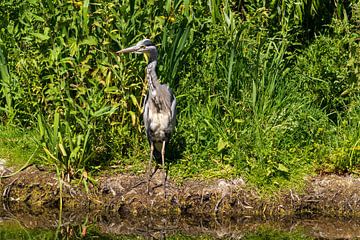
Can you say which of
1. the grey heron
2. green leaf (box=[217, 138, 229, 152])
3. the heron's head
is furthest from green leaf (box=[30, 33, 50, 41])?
green leaf (box=[217, 138, 229, 152])

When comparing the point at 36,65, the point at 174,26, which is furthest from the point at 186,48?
the point at 36,65

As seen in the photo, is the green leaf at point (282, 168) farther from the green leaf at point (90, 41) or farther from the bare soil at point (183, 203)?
the green leaf at point (90, 41)

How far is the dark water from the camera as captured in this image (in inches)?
333

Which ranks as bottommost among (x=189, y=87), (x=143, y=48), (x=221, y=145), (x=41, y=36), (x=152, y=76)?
(x=221, y=145)

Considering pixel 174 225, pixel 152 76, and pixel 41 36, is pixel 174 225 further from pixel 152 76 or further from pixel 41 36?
pixel 41 36

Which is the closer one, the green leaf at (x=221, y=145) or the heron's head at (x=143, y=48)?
the heron's head at (x=143, y=48)

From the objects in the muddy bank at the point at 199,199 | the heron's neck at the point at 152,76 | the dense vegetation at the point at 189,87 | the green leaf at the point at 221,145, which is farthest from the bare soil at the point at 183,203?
the heron's neck at the point at 152,76

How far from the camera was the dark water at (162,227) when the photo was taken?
8.45m

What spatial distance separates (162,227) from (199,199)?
0.56 meters

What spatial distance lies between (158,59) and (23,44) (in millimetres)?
1471

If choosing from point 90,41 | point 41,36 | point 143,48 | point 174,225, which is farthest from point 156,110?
point 41,36

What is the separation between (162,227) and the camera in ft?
28.7

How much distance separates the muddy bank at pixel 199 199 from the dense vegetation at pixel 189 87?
185 mm

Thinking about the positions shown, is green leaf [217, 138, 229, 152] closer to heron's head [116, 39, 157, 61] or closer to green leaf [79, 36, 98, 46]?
heron's head [116, 39, 157, 61]
